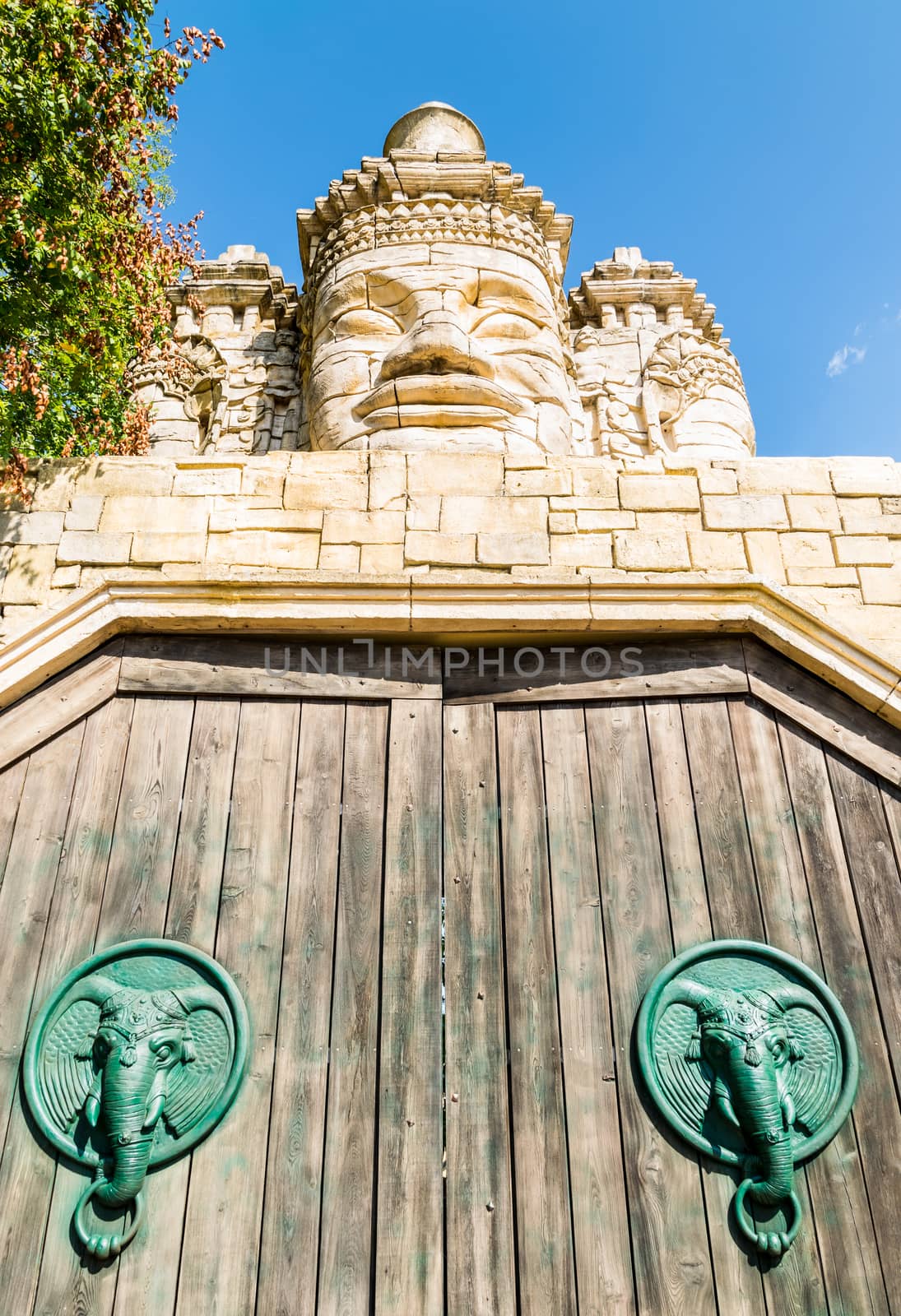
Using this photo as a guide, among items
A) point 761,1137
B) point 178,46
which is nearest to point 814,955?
point 761,1137

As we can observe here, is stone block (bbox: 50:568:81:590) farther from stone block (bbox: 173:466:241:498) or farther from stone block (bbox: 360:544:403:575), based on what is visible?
stone block (bbox: 360:544:403:575)

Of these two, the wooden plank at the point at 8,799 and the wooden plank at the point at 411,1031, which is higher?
the wooden plank at the point at 8,799

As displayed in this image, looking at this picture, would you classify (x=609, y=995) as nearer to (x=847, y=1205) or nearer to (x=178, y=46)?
(x=847, y=1205)

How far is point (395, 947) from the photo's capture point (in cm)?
309

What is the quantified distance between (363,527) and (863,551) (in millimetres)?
2076

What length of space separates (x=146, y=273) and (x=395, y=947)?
3775 millimetres

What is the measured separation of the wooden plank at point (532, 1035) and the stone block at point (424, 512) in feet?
2.71

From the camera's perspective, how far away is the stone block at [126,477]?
3801 mm

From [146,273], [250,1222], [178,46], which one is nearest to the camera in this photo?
[250,1222]

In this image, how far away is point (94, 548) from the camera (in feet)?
11.9

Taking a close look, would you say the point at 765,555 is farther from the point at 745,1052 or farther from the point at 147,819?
the point at 147,819

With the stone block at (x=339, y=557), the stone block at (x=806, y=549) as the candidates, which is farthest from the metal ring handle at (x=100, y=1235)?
the stone block at (x=806, y=549)

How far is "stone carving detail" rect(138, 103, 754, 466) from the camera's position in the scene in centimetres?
528

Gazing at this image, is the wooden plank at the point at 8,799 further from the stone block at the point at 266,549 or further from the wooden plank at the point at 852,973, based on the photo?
the wooden plank at the point at 852,973
